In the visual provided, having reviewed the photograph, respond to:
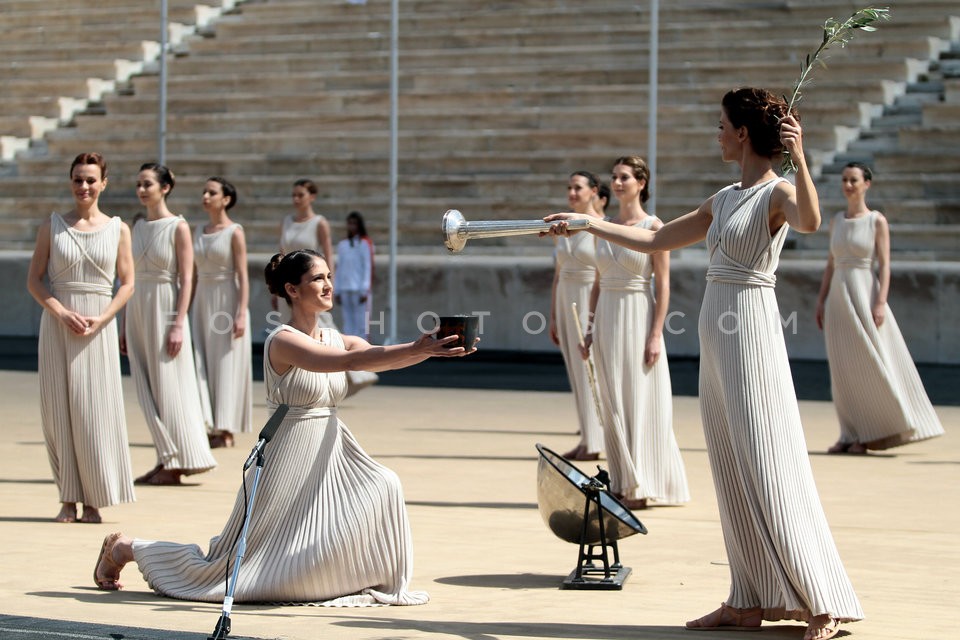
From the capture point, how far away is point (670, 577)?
7527mm

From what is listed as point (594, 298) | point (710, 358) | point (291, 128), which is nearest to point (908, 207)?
point (291, 128)

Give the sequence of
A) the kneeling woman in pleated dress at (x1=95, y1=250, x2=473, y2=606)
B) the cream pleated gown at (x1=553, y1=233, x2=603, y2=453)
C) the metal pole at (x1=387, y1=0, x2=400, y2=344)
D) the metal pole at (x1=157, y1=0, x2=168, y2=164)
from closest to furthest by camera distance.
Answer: the kneeling woman in pleated dress at (x1=95, y1=250, x2=473, y2=606) → the cream pleated gown at (x1=553, y1=233, x2=603, y2=453) → the metal pole at (x1=387, y1=0, x2=400, y2=344) → the metal pole at (x1=157, y1=0, x2=168, y2=164)

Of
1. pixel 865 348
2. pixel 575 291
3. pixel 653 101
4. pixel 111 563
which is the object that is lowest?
pixel 111 563

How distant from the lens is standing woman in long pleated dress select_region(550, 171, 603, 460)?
39.0 feet

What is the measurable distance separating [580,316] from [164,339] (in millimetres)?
3074

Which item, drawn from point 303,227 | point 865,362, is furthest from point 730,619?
point 303,227

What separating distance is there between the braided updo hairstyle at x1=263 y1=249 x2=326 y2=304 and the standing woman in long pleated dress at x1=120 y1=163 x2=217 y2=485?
157 inches

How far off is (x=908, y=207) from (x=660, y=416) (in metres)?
12.3

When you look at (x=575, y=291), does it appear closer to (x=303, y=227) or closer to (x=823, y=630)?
(x=303, y=227)

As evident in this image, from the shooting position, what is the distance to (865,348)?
1248 cm

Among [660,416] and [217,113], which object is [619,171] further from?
[217,113]

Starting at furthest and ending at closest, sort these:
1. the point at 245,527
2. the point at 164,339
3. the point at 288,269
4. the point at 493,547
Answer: the point at 164,339 < the point at 493,547 < the point at 288,269 < the point at 245,527

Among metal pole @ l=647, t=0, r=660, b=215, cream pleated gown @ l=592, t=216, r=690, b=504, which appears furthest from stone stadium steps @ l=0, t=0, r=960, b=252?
cream pleated gown @ l=592, t=216, r=690, b=504

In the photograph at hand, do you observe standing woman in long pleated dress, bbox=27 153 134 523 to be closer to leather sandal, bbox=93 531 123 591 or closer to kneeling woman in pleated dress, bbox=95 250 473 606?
leather sandal, bbox=93 531 123 591
